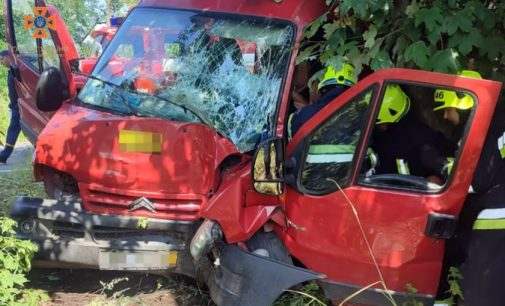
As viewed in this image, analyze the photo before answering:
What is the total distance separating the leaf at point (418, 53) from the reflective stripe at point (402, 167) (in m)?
0.59

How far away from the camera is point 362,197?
3029 mm

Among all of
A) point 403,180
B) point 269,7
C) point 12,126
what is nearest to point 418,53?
point 403,180

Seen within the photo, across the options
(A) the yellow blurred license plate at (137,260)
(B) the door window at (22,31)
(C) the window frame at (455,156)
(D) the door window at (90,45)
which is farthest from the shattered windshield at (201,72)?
(D) the door window at (90,45)

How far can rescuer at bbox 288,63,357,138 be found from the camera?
144 inches

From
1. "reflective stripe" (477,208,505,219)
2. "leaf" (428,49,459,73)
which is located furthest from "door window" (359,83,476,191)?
"leaf" (428,49,459,73)

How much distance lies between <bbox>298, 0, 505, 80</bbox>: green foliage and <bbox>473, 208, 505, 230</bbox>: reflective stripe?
94cm

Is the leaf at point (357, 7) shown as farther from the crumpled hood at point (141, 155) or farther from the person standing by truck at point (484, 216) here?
the crumpled hood at point (141, 155)

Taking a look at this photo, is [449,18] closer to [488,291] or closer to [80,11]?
[488,291]

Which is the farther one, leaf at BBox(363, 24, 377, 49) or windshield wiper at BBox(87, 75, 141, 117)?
windshield wiper at BBox(87, 75, 141, 117)

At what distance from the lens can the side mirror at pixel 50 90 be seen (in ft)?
14.2

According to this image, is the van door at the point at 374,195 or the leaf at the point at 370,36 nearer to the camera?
the van door at the point at 374,195

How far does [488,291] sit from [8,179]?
6.19 meters

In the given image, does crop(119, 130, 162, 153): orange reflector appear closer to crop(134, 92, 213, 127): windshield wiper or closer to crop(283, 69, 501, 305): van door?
crop(134, 92, 213, 127): windshield wiper

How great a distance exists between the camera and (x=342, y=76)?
3738 millimetres
